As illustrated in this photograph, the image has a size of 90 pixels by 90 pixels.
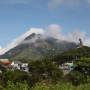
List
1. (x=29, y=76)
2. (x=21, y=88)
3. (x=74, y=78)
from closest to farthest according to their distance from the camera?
1. (x=21, y=88)
2. (x=74, y=78)
3. (x=29, y=76)

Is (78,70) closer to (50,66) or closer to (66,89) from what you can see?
(50,66)

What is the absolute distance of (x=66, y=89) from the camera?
25078mm

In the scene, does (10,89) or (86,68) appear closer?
(10,89)

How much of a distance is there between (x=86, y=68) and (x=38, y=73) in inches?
411

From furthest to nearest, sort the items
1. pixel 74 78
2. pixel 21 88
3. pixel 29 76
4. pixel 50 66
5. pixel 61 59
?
pixel 61 59
pixel 50 66
pixel 29 76
pixel 74 78
pixel 21 88

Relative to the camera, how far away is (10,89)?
24.6 metres

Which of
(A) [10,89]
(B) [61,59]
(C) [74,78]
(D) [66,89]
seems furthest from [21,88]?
(B) [61,59]

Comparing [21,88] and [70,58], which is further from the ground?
[70,58]

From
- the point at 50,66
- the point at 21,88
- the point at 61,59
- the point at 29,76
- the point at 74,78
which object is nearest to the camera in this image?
the point at 21,88

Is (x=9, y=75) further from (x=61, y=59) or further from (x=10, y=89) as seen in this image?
(x=61, y=59)

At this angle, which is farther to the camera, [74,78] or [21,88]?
[74,78]

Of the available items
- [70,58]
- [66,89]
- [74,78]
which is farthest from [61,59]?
[66,89]

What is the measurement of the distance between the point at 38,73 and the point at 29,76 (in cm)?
395

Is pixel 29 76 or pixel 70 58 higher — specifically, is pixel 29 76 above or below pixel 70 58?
below
